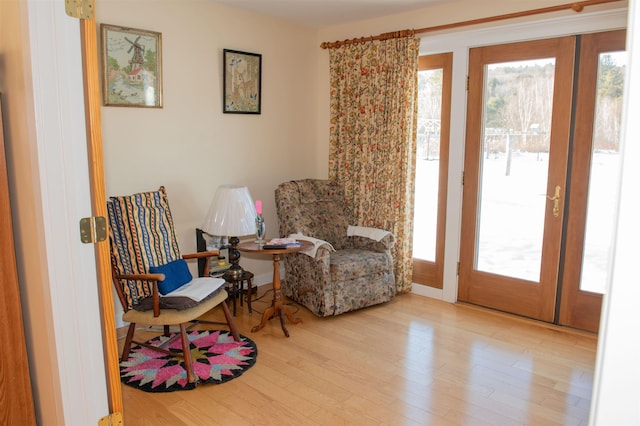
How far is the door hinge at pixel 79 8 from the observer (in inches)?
62.3

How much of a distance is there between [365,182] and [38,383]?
3184mm

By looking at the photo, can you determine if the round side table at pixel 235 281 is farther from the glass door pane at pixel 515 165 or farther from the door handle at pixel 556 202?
the door handle at pixel 556 202

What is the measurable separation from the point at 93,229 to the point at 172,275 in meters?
1.39

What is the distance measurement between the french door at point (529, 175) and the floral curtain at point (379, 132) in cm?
51

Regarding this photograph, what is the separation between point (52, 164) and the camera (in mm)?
1629

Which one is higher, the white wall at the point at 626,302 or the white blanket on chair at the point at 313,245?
the white wall at the point at 626,302

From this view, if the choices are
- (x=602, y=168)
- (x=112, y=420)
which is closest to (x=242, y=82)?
(x=602, y=168)

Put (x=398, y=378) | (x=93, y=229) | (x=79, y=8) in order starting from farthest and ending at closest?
1. (x=398, y=378)
2. (x=93, y=229)
3. (x=79, y=8)

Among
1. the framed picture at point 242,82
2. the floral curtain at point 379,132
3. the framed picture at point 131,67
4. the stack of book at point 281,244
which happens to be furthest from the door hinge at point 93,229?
the floral curtain at point 379,132

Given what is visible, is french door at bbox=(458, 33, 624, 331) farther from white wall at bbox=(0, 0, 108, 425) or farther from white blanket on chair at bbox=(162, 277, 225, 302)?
white wall at bbox=(0, 0, 108, 425)

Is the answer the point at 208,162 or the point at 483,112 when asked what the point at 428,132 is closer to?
the point at 483,112

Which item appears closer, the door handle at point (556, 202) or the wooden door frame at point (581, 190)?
the wooden door frame at point (581, 190)

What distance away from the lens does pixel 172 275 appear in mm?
3062

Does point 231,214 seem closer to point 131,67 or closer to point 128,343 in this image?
point 128,343
